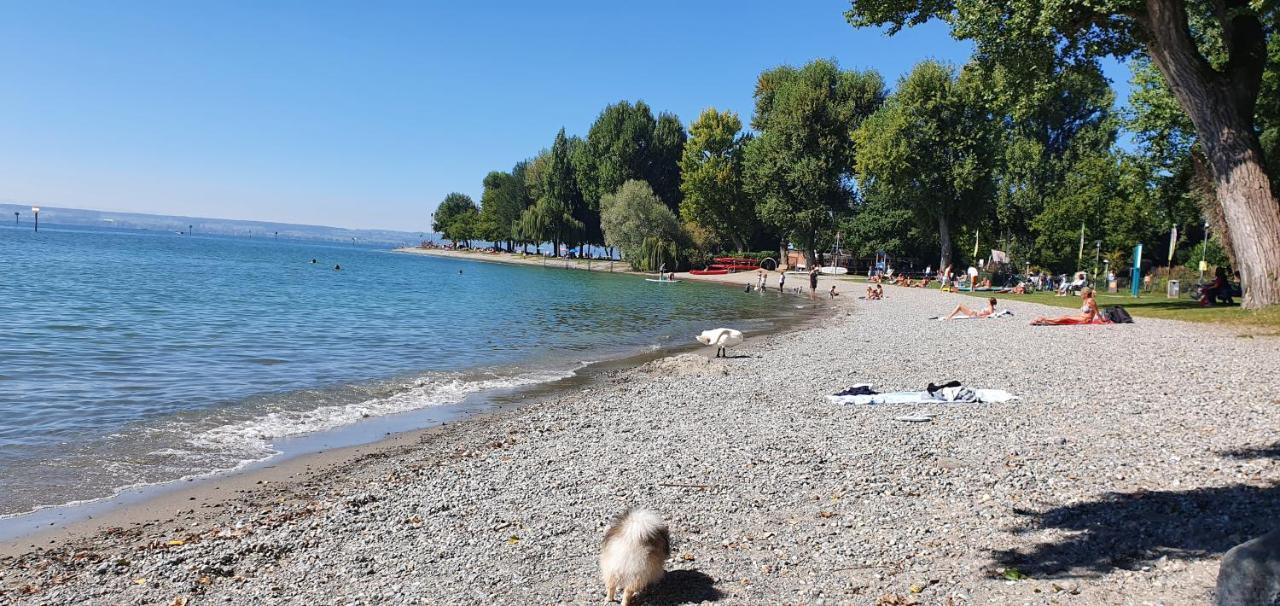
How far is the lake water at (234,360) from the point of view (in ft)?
33.2

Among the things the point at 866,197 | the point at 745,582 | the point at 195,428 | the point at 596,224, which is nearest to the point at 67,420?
the point at 195,428

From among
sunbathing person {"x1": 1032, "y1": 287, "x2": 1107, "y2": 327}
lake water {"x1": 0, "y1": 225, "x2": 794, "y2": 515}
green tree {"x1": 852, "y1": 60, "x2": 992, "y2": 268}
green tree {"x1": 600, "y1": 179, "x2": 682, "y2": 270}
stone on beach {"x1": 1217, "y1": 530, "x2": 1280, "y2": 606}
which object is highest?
green tree {"x1": 852, "y1": 60, "x2": 992, "y2": 268}

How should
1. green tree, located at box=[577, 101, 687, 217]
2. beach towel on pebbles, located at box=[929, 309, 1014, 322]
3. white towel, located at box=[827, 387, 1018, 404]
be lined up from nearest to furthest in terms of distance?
1. white towel, located at box=[827, 387, 1018, 404]
2. beach towel on pebbles, located at box=[929, 309, 1014, 322]
3. green tree, located at box=[577, 101, 687, 217]

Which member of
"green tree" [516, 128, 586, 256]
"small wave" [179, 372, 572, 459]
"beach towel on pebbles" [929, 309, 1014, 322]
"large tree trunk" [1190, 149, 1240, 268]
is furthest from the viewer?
"green tree" [516, 128, 586, 256]

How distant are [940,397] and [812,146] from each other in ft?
185

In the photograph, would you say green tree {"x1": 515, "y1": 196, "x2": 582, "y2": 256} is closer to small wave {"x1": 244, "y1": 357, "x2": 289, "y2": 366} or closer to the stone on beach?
small wave {"x1": 244, "y1": 357, "x2": 289, "y2": 366}

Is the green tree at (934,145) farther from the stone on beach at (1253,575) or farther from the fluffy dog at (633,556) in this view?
the stone on beach at (1253,575)

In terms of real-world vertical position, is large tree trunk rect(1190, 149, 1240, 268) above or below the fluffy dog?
above

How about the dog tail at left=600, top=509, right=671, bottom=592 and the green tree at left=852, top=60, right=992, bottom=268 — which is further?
the green tree at left=852, top=60, right=992, bottom=268

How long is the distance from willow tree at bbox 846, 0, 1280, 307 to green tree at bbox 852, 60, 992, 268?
106 feet

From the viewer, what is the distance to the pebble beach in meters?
5.05

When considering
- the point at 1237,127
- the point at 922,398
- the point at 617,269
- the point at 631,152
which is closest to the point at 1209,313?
the point at 1237,127

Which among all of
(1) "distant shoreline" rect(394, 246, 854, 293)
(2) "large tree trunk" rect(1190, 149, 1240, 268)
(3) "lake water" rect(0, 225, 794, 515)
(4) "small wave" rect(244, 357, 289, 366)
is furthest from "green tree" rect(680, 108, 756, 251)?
(4) "small wave" rect(244, 357, 289, 366)

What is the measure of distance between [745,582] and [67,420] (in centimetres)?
1145
